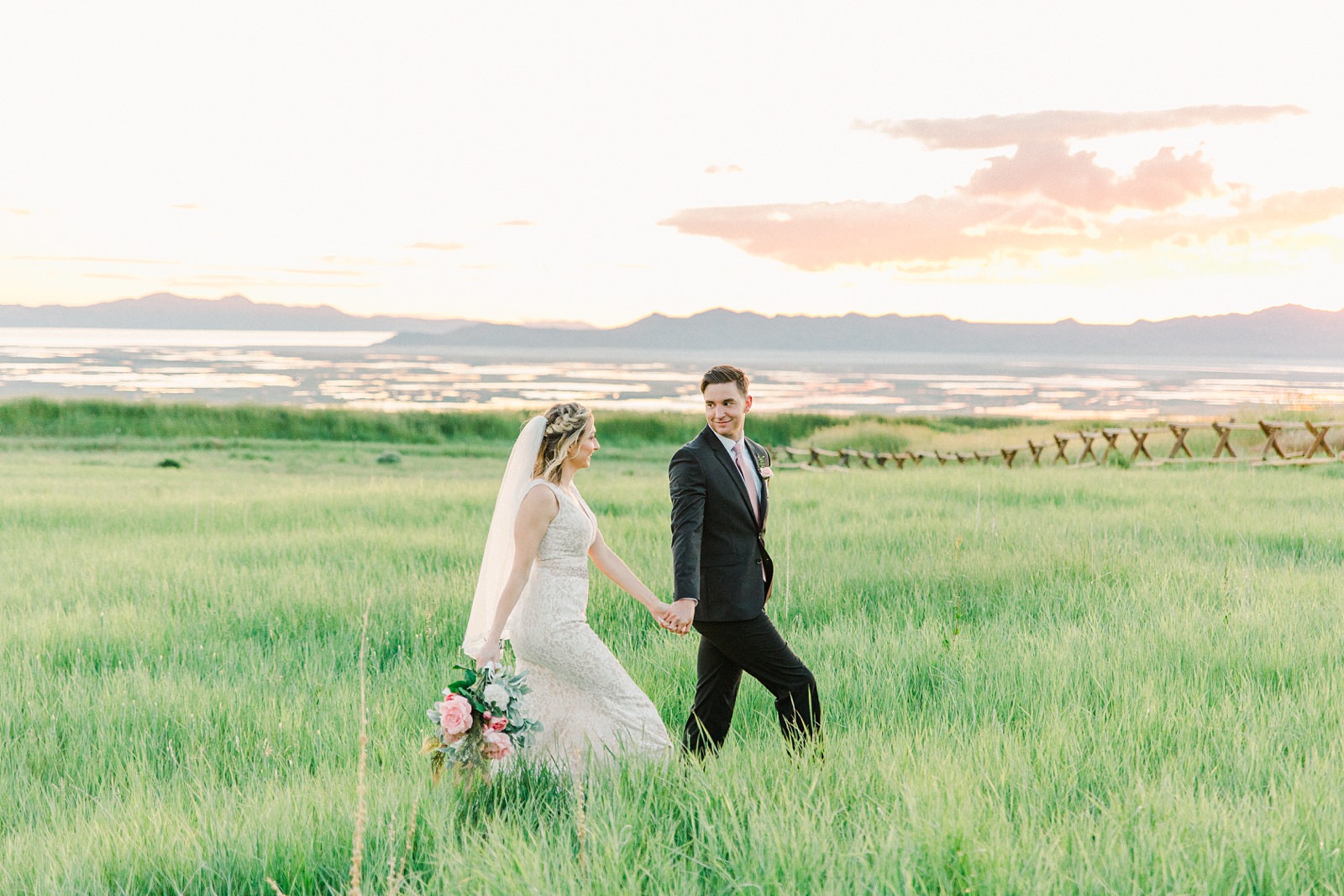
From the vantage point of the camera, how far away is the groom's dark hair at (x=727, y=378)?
4898mm

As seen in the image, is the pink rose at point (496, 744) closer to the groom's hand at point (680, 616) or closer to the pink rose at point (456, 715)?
the pink rose at point (456, 715)

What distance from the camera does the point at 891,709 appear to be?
562 cm

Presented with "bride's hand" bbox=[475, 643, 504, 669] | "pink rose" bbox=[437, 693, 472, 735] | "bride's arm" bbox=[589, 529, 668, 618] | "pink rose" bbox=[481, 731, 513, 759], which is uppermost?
"bride's arm" bbox=[589, 529, 668, 618]

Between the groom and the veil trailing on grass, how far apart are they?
0.78 m

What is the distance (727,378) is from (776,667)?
1607 millimetres

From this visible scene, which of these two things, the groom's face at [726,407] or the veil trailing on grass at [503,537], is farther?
the groom's face at [726,407]

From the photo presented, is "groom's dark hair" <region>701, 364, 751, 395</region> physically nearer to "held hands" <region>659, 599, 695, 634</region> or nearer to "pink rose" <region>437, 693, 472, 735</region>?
"held hands" <region>659, 599, 695, 634</region>

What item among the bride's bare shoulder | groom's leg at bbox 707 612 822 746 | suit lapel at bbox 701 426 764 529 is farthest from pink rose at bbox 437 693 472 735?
suit lapel at bbox 701 426 764 529

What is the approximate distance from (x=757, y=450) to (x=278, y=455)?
31.5m

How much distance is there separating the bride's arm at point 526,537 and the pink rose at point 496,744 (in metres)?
0.50

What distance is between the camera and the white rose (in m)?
4.16

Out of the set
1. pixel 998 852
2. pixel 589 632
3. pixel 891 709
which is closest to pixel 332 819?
pixel 589 632

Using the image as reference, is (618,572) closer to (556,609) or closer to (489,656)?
(556,609)

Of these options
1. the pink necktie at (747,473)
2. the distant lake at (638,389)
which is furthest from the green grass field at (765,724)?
the distant lake at (638,389)
